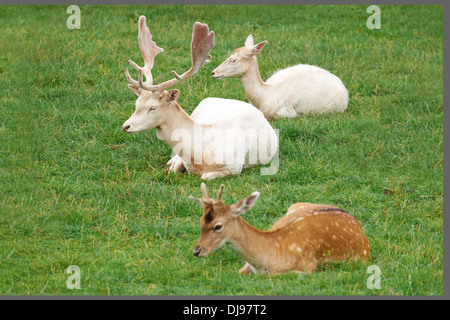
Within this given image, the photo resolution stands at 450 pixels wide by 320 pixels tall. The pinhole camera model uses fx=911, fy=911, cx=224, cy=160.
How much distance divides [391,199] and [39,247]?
364cm

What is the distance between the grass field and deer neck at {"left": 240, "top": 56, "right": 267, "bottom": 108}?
36 cm

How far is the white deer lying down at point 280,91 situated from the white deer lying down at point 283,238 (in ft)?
15.0

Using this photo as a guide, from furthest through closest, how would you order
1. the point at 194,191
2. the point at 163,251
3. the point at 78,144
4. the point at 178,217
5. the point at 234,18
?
the point at 234,18 < the point at 78,144 < the point at 194,191 < the point at 178,217 < the point at 163,251

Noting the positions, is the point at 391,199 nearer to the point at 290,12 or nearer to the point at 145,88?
the point at 145,88

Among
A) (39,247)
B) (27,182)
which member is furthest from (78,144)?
(39,247)

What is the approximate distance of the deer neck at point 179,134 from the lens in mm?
10219

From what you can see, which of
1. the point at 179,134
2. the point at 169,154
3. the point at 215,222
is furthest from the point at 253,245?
the point at 169,154

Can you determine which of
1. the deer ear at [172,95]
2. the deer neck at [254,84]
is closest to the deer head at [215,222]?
the deer ear at [172,95]

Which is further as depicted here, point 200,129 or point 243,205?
point 200,129

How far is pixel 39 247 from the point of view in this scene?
8.31 metres

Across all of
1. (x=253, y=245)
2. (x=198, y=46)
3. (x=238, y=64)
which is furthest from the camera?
(x=238, y=64)

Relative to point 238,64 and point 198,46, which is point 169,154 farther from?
point 238,64

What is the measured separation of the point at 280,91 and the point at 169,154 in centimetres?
226

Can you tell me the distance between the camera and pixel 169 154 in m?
10.9
